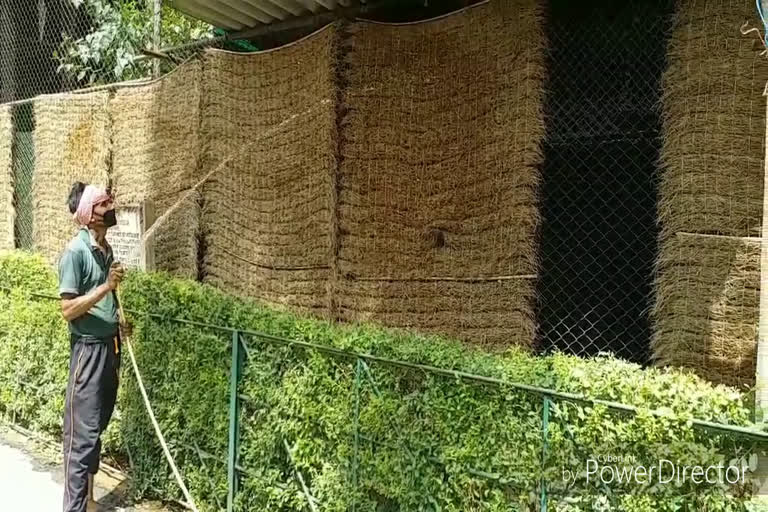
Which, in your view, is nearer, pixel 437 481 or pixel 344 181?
pixel 437 481

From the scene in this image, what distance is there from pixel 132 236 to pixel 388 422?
5105 millimetres

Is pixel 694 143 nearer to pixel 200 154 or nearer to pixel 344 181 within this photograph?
pixel 344 181

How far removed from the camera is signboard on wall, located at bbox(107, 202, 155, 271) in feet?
23.5

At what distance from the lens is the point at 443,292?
541cm

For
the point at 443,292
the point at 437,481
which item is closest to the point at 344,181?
the point at 443,292

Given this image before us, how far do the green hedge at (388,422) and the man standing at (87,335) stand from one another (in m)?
0.49

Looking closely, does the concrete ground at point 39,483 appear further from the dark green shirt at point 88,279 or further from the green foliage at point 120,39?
the green foliage at point 120,39

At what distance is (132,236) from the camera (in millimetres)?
7590

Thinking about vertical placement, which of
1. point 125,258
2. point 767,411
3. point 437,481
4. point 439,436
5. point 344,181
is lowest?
point 437,481

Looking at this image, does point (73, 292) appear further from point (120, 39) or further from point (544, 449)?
point (120, 39)

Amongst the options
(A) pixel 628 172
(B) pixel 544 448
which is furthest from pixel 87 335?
(A) pixel 628 172

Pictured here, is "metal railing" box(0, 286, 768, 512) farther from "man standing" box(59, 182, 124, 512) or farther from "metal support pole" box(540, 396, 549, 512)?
"man standing" box(59, 182, 124, 512)

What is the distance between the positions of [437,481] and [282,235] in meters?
3.59

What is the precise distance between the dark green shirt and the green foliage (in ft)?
16.4
